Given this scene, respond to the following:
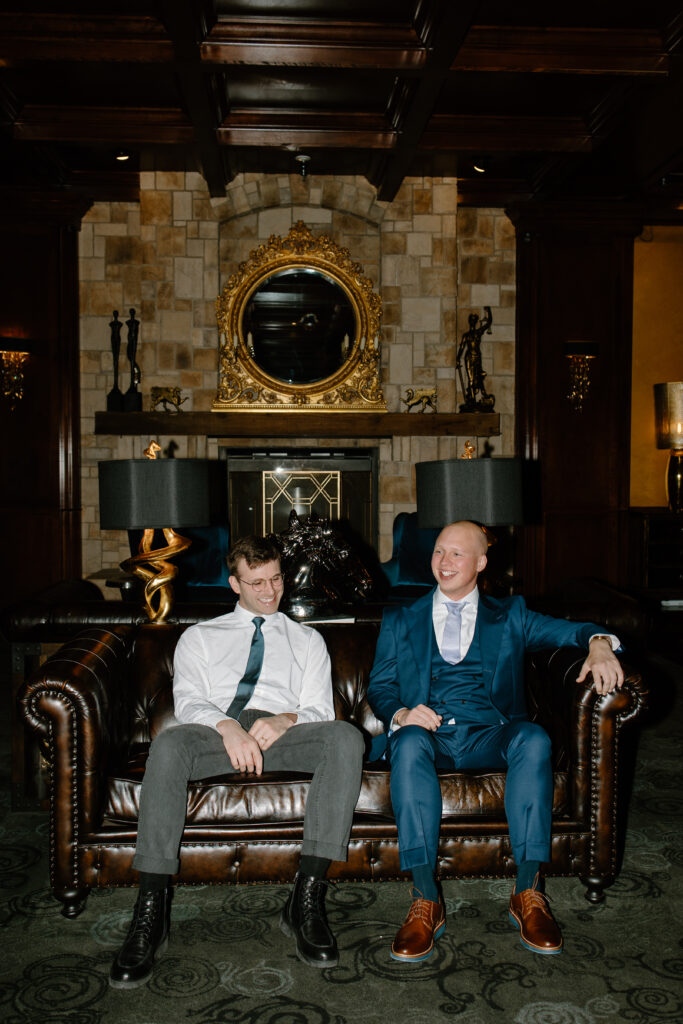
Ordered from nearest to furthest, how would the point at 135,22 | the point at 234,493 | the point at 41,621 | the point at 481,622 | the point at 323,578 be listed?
the point at 481,622 → the point at 41,621 → the point at 323,578 → the point at 135,22 → the point at 234,493

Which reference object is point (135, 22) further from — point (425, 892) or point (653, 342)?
point (653, 342)

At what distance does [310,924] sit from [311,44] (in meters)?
4.41

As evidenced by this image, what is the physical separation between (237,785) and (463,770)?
0.68 metres

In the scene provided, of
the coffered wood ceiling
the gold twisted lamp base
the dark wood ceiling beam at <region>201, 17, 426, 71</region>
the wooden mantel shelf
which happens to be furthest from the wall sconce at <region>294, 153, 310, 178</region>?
the gold twisted lamp base

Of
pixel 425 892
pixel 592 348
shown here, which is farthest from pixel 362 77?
pixel 425 892

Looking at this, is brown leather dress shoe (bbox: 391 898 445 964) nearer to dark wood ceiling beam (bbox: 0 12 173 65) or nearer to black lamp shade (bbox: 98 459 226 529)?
black lamp shade (bbox: 98 459 226 529)

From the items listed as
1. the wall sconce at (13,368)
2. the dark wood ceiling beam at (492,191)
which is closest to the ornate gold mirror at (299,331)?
the dark wood ceiling beam at (492,191)

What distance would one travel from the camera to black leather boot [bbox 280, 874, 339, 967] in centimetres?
217

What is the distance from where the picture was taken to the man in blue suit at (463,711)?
2.25m

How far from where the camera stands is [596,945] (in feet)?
7.43

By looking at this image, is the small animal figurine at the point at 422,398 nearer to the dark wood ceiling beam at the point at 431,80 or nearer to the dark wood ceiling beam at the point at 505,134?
the dark wood ceiling beam at the point at 431,80

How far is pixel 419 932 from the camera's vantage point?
2.19 meters

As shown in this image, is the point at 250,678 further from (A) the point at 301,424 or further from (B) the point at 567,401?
(B) the point at 567,401

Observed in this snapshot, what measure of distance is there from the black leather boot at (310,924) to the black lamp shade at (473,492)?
1459 mm
